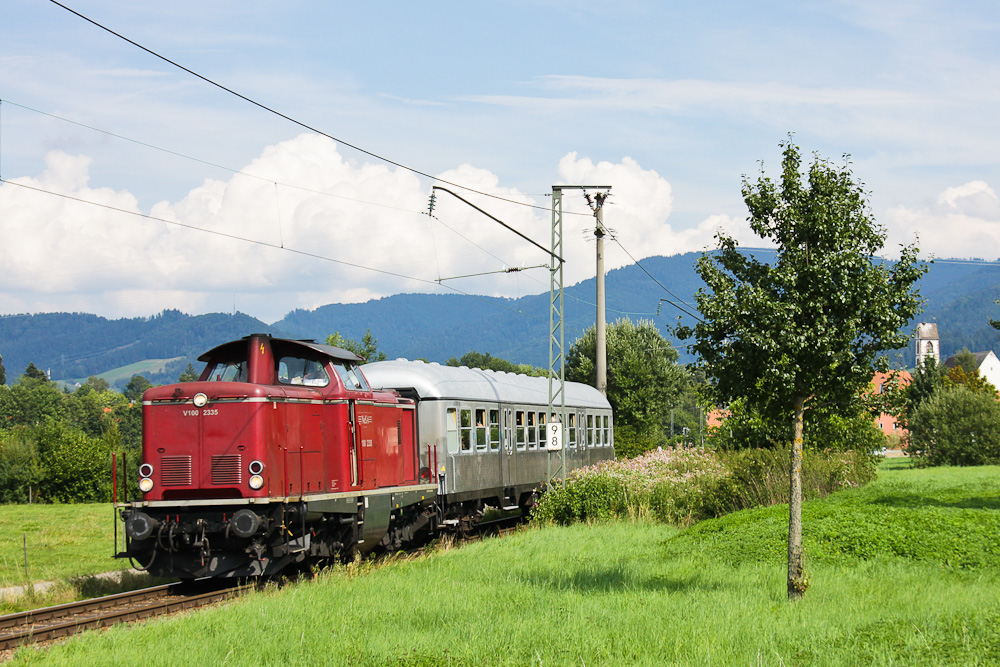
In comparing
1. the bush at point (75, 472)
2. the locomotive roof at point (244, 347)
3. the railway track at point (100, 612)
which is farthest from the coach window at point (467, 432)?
the bush at point (75, 472)

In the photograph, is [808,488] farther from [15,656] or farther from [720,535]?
[15,656]

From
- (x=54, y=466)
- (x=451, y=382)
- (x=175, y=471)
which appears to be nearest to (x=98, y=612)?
(x=175, y=471)

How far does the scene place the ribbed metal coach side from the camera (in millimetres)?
21547

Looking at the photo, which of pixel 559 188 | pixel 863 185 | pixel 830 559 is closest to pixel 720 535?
pixel 830 559

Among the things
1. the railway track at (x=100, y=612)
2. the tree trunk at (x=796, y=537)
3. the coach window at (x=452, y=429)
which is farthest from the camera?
the coach window at (x=452, y=429)

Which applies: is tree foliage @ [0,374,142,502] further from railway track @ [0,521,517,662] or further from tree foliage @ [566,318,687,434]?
railway track @ [0,521,517,662]

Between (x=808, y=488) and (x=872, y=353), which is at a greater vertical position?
(x=872, y=353)

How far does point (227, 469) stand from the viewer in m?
14.5

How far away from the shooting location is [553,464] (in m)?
29.4

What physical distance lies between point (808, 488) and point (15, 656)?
21442 mm

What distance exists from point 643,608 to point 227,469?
6942 millimetres

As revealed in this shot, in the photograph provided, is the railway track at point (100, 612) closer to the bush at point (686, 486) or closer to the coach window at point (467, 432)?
the coach window at point (467, 432)

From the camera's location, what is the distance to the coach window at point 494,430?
24595 mm

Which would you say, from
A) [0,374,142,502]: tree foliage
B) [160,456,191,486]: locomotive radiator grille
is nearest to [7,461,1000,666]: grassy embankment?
[160,456,191,486]: locomotive radiator grille
